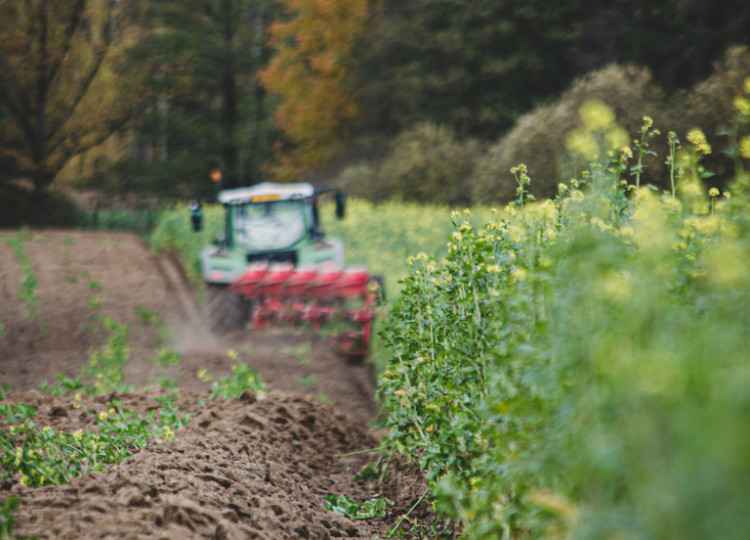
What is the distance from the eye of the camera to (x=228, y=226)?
36.5 ft

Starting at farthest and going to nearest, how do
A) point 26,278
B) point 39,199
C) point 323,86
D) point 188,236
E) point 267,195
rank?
1. point 323,86
2. point 39,199
3. point 188,236
4. point 26,278
5. point 267,195

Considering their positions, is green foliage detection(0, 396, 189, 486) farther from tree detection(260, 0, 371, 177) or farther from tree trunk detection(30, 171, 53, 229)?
tree detection(260, 0, 371, 177)

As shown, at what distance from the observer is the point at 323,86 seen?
31344 millimetres

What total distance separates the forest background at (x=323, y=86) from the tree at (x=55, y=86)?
6 cm

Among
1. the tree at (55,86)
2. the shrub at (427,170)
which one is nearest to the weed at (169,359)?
the shrub at (427,170)

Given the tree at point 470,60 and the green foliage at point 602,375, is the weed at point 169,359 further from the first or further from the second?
the tree at point 470,60

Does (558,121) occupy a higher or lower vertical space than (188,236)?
higher

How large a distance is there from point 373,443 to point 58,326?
7.13 meters

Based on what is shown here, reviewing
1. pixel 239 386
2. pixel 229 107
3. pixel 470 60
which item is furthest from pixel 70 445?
pixel 229 107

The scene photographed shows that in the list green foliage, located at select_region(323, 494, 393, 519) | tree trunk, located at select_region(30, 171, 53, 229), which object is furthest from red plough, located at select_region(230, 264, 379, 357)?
tree trunk, located at select_region(30, 171, 53, 229)

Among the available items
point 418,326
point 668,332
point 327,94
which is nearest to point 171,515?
point 418,326

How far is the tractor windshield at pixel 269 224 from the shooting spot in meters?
11.1

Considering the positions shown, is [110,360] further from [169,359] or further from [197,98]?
[197,98]

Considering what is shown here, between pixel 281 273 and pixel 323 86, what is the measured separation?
23.8 meters
